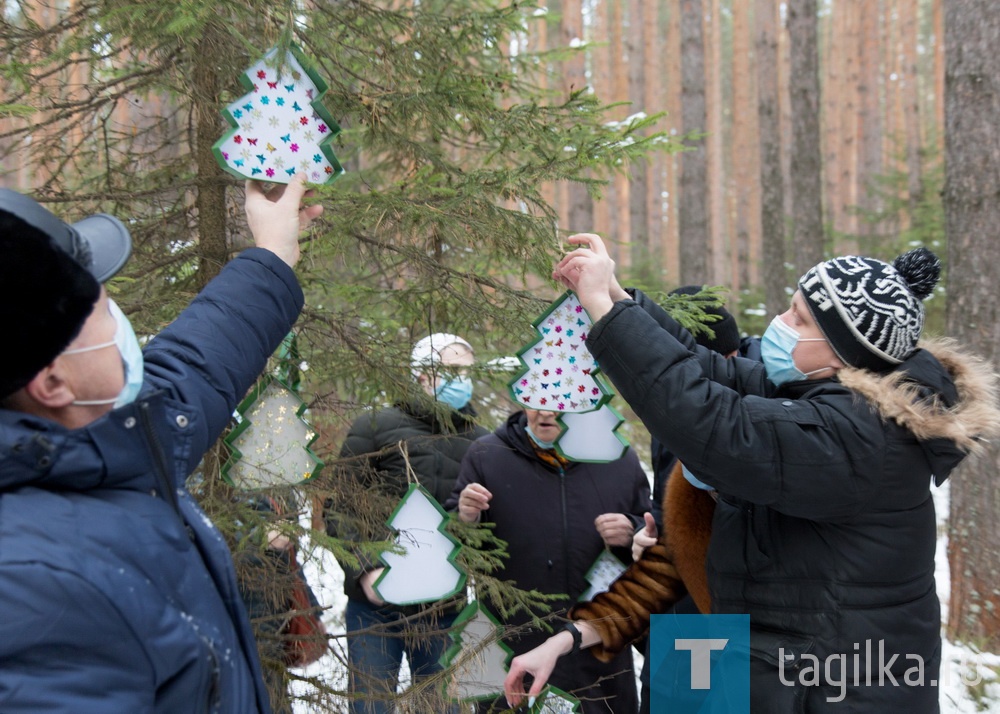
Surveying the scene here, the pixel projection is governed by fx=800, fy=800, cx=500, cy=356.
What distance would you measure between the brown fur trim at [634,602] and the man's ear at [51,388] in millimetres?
2330

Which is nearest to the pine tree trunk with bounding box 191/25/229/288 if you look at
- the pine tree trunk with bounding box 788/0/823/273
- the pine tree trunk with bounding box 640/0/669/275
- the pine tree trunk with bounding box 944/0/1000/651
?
the pine tree trunk with bounding box 944/0/1000/651

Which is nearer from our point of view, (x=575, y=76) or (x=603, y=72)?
(x=575, y=76)

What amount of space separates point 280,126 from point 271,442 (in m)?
1.09

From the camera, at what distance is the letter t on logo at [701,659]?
2802 millimetres

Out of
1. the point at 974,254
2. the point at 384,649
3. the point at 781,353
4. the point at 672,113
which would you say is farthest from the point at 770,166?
the point at 672,113

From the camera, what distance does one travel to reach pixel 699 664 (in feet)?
9.46

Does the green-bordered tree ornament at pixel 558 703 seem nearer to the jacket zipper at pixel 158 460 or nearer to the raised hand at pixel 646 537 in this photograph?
the raised hand at pixel 646 537

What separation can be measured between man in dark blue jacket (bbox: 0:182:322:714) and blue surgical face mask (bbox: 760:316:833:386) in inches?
69.4

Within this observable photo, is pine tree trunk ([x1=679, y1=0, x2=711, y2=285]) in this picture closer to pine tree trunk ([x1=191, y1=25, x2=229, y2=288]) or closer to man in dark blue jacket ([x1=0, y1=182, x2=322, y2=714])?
pine tree trunk ([x1=191, y1=25, x2=229, y2=288])

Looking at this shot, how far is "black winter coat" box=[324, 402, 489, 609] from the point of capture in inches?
144

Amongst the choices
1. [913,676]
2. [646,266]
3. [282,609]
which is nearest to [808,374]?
[913,676]

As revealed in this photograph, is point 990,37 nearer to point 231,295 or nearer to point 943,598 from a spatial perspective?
point 943,598

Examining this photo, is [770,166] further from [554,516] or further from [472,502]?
[472,502]

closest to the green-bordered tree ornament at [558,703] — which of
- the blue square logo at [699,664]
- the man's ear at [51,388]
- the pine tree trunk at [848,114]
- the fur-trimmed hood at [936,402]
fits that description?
the blue square logo at [699,664]
